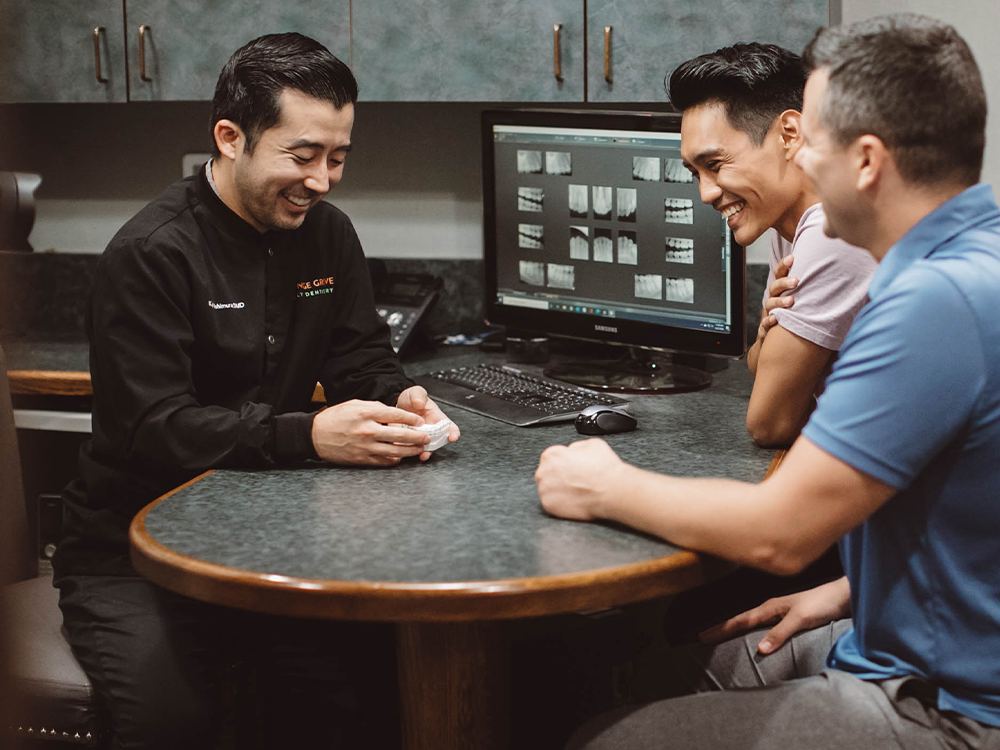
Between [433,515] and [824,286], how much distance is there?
675 millimetres

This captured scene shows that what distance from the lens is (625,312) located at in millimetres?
2174

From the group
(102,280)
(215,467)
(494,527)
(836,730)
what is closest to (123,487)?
(215,467)

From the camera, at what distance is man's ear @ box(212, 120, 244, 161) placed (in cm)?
171

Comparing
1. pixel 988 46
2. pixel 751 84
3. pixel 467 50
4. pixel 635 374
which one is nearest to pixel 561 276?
pixel 635 374

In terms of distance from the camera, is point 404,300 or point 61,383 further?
point 404,300

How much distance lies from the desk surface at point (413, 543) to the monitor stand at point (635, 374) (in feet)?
1.39

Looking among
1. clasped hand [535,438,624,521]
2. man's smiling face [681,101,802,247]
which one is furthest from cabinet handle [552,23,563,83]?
clasped hand [535,438,624,521]

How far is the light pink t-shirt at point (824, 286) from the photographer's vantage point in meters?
1.47

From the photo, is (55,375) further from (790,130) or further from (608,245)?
(790,130)

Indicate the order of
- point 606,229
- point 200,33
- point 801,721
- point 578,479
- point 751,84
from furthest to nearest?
point 200,33
point 606,229
point 751,84
point 578,479
point 801,721

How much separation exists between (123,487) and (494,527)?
74 cm

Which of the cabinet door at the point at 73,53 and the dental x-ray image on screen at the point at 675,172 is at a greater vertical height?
the cabinet door at the point at 73,53

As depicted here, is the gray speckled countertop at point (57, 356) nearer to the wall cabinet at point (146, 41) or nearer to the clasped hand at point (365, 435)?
the wall cabinet at point (146, 41)

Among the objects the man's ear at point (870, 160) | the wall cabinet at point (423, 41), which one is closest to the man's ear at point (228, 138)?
the wall cabinet at point (423, 41)
